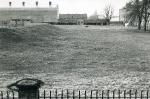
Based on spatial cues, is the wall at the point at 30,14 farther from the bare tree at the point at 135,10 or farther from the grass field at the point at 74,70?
the grass field at the point at 74,70

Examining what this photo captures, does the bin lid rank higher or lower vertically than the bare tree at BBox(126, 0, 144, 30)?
lower

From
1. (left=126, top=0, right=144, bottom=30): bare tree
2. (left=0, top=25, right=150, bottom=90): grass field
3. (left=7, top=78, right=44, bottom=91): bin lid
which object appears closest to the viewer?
(left=7, top=78, right=44, bottom=91): bin lid

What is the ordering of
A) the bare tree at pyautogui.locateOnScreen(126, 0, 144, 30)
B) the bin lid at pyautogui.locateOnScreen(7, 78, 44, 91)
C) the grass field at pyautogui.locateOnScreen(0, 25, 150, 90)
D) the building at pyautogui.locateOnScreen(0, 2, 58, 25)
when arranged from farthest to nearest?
1. the building at pyautogui.locateOnScreen(0, 2, 58, 25)
2. the bare tree at pyautogui.locateOnScreen(126, 0, 144, 30)
3. the grass field at pyautogui.locateOnScreen(0, 25, 150, 90)
4. the bin lid at pyautogui.locateOnScreen(7, 78, 44, 91)

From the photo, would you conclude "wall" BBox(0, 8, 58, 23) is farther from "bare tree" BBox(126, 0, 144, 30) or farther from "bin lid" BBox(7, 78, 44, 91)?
"bin lid" BBox(7, 78, 44, 91)

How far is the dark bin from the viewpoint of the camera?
783 centimetres

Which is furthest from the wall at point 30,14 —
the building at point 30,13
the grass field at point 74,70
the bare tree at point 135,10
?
the grass field at point 74,70

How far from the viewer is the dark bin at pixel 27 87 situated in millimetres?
7832

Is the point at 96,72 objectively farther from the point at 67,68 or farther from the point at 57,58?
the point at 57,58

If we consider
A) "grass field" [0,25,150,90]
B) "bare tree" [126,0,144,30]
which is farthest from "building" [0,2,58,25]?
"grass field" [0,25,150,90]

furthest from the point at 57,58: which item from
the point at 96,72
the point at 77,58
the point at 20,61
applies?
the point at 96,72

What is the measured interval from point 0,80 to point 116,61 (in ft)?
31.0

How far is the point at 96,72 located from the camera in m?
18.3

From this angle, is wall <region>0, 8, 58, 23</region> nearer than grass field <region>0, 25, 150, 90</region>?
No

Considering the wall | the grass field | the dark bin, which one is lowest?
the grass field
